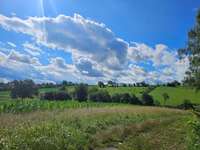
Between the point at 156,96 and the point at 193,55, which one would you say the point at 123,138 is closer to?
the point at 193,55

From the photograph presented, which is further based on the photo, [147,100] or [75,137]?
[147,100]

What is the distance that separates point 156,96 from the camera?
9450 centimetres

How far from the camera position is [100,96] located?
278 ft

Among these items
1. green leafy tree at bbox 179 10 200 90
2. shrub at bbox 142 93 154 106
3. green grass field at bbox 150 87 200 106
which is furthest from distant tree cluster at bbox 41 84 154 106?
green leafy tree at bbox 179 10 200 90

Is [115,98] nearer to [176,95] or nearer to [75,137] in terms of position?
[176,95]

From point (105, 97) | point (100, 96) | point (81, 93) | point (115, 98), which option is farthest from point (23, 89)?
point (115, 98)

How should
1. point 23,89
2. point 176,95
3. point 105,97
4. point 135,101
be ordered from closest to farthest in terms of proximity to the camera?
point 23,89 → point 105,97 → point 135,101 → point 176,95

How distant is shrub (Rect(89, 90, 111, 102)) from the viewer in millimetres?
83688

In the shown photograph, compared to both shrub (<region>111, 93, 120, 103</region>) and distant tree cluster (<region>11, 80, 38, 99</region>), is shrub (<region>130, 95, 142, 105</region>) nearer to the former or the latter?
shrub (<region>111, 93, 120, 103</region>)

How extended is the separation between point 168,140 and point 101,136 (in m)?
3.21

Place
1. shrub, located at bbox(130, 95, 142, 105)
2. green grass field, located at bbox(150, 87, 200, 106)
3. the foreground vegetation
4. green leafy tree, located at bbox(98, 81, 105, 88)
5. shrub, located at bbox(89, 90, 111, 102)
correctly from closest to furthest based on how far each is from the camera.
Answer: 1. the foreground vegetation
2. shrub, located at bbox(89, 90, 111, 102)
3. shrub, located at bbox(130, 95, 142, 105)
4. green grass field, located at bbox(150, 87, 200, 106)
5. green leafy tree, located at bbox(98, 81, 105, 88)

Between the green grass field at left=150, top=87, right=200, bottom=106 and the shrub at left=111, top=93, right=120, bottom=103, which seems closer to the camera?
the shrub at left=111, top=93, right=120, bottom=103

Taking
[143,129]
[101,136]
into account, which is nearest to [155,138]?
[101,136]

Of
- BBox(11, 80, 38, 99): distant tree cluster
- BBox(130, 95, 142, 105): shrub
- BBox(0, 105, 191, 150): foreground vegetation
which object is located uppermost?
BBox(11, 80, 38, 99): distant tree cluster
